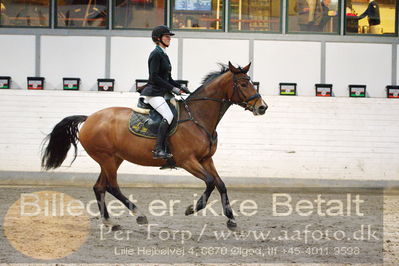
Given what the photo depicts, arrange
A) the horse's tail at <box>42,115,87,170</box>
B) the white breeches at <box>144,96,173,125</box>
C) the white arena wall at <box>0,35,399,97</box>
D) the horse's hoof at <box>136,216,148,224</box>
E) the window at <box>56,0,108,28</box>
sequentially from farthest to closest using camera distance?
the window at <box>56,0,108,28</box>, the white arena wall at <box>0,35,399,97</box>, the horse's tail at <box>42,115,87,170</box>, the white breeches at <box>144,96,173,125</box>, the horse's hoof at <box>136,216,148,224</box>

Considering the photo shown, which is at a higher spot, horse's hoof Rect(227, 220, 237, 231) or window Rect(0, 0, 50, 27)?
window Rect(0, 0, 50, 27)

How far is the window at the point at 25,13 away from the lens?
13320 mm

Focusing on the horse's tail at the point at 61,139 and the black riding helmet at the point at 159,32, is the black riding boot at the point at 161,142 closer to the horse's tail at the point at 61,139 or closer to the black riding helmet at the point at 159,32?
the black riding helmet at the point at 159,32

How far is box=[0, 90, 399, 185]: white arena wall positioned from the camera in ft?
42.5

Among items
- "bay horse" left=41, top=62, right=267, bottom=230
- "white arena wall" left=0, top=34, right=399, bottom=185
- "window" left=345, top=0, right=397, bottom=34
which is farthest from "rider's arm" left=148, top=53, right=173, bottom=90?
"window" left=345, top=0, right=397, bottom=34

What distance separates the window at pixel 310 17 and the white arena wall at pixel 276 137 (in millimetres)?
1437

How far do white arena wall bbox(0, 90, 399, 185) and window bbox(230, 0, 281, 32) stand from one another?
148 cm

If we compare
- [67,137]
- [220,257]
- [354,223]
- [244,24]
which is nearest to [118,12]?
[244,24]

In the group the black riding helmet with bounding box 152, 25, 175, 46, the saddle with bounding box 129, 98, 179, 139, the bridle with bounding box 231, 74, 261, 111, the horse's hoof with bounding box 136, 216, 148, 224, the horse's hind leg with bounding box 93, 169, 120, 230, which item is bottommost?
the horse's hoof with bounding box 136, 216, 148, 224

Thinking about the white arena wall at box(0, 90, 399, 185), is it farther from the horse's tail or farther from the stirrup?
the stirrup

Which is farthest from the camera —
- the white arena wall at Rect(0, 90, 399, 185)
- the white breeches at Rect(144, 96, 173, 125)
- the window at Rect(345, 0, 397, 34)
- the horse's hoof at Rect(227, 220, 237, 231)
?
the window at Rect(345, 0, 397, 34)

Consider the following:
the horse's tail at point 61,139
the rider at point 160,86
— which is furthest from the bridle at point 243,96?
the horse's tail at point 61,139

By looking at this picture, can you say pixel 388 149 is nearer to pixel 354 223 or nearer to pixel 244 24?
pixel 244 24

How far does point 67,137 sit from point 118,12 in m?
5.27
